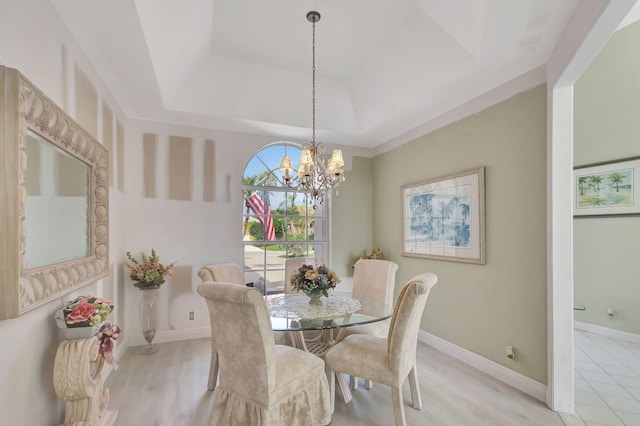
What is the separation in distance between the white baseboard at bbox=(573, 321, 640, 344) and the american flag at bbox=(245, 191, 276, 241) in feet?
14.3

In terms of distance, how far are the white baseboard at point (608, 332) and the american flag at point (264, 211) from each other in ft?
14.3

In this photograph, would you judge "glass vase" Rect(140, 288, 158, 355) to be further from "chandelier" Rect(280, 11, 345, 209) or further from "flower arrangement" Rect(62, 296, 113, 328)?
"chandelier" Rect(280, 11, 345, 209)

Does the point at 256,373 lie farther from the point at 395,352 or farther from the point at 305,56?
the point at 305,56

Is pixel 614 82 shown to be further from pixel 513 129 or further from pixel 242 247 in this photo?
pixel 242 247

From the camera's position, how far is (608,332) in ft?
13.0

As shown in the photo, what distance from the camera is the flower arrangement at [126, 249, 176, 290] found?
3.42 meters

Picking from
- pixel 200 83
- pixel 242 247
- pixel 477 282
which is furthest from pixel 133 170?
pixel 477 282

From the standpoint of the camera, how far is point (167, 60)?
106 inches

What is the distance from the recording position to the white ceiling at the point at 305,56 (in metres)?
2.17

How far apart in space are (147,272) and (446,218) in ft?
11.1

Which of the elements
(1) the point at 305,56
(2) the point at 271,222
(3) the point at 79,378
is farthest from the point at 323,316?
(1) the point at 305,56

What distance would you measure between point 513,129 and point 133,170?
4.13m

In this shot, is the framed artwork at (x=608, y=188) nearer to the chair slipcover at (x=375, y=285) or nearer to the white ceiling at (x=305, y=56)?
the white ceiling at (x=305, y=56)

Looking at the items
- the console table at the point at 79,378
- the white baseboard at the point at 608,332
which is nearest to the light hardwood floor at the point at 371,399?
the console table at the point at 79,378
